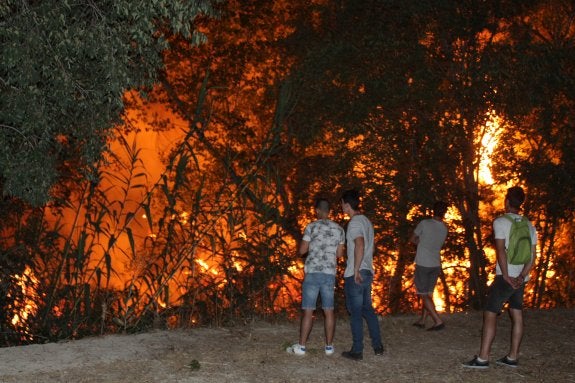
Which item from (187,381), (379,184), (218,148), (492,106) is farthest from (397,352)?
(218,148)

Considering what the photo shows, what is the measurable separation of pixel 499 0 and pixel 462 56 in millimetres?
1190

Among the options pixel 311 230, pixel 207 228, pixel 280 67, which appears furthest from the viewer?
pixel 280 67

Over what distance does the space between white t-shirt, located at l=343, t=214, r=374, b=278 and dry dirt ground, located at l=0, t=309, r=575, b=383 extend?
3.22ft

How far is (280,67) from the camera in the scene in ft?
65.3

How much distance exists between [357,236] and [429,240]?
2301 mm

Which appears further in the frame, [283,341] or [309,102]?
[309,102]

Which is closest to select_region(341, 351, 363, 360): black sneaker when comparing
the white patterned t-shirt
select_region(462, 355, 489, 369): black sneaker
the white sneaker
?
the white sneaker

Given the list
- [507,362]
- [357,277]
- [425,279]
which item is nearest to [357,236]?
[357,277]

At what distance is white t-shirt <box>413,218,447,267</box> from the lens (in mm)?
11125

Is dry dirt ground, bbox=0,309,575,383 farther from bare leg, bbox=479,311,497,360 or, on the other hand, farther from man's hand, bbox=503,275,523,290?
man's hand, bbox=503,275,523,290

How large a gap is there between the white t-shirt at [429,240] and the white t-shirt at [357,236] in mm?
1954

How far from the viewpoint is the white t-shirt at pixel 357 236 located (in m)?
9.16

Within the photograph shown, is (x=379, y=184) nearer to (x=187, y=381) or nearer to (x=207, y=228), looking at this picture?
(x=207, y=228)

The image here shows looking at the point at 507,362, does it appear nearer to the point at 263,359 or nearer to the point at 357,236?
the point at 357,236
